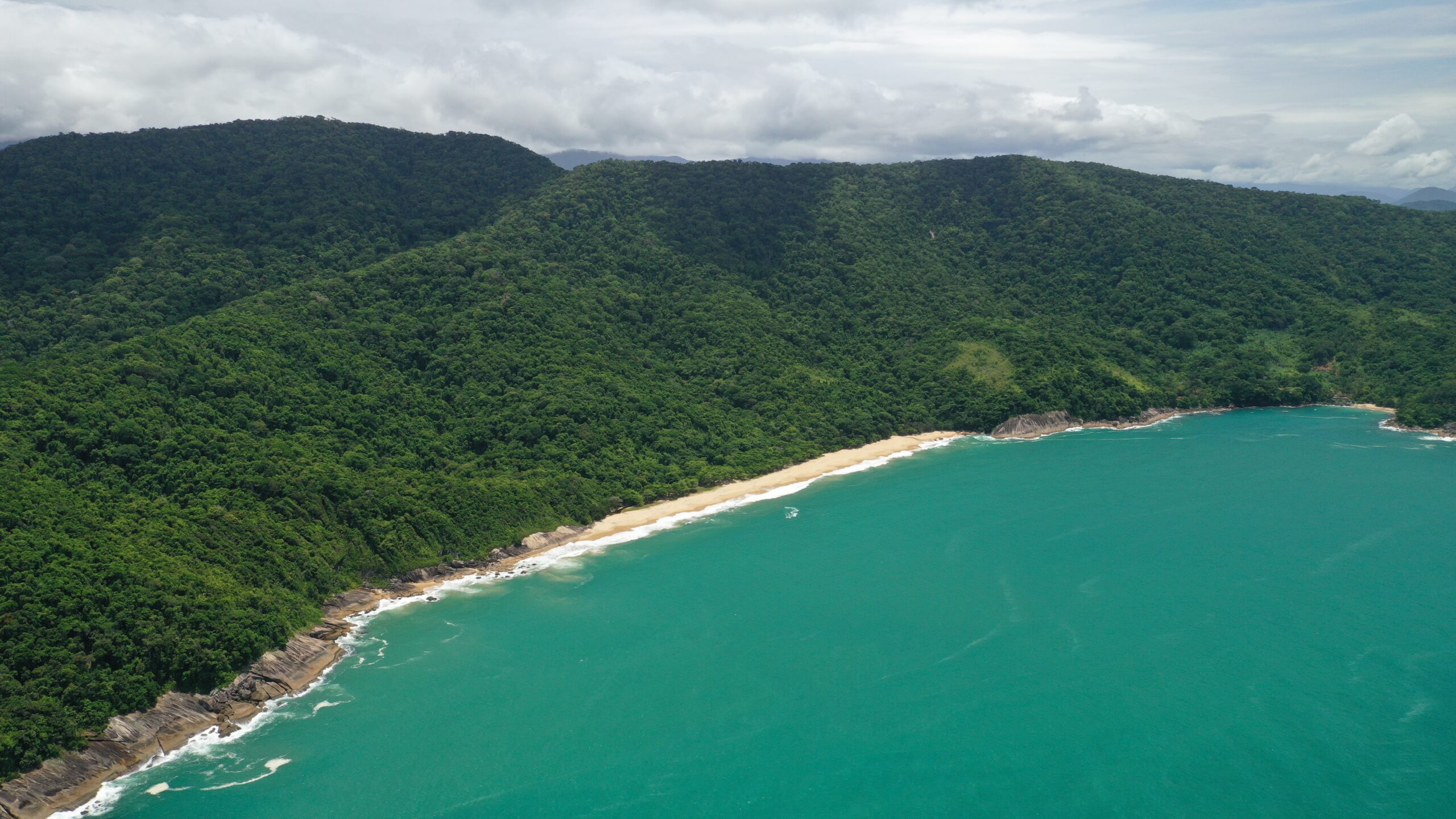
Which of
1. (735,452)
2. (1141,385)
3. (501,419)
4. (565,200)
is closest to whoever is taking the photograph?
(501,419)

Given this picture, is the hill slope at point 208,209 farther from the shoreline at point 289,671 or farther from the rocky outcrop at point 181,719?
the rocky outcrop at point 181,719

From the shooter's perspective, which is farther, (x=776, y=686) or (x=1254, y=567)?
(x=1254, y=567)

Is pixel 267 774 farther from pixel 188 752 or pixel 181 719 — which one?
pixel 181 719

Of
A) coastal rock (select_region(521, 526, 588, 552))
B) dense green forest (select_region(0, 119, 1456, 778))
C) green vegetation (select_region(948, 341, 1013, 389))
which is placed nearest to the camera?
dense green forest (select_region(0, 119, 1456, 778))

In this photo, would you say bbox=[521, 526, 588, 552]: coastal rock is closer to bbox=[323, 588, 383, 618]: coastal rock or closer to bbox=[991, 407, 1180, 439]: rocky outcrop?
bbox=[323, 588, 383, 618]: coastal rock

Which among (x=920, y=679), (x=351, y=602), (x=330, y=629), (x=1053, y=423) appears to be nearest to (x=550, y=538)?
(x=351, y=602)

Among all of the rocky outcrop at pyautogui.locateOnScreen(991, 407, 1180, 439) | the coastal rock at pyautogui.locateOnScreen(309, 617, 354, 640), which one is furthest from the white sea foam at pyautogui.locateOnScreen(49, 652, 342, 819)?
the rocky outcrop at pyautogui.locateOnScreen(991, 407, 1180, 439)

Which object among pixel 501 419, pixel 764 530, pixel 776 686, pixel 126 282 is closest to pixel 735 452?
pixel 764 530

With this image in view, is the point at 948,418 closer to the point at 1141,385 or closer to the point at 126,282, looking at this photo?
the point at 1141,385
